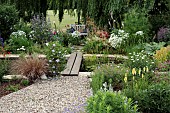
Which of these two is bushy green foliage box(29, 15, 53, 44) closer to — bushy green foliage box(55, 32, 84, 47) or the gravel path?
bushy green foliage box(55, 32, 84, 47)

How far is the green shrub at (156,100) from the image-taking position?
3918 mm

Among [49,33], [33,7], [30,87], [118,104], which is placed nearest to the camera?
[118,104]

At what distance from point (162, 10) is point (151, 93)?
29.9ft

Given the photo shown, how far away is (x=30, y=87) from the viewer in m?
5.48

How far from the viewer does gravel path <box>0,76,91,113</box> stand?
437cm

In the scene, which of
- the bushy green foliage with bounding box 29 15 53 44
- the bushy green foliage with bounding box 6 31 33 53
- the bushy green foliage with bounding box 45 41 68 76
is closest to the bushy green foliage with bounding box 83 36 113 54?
the bushy green foliage with bounding box 29 15 53 44

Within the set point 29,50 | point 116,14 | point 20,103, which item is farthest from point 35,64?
point 116,14

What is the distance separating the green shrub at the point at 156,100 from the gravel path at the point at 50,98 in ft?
2.50

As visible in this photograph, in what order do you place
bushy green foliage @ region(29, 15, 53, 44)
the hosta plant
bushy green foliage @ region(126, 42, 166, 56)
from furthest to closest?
1. bushy green foliage @ region(29, 15, 53, 44)
2. bushy green foliage @ region(126, 42, 166, 56)
3. the hosta plant

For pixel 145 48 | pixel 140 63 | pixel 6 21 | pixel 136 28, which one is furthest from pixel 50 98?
pixel 6 21

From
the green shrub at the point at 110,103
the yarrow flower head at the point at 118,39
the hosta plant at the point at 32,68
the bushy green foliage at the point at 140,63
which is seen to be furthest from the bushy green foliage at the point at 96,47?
the green shrub at the point at 110,103

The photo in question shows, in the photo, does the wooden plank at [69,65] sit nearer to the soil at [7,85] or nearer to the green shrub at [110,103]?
the soil at [7,85]

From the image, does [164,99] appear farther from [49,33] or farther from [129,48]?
[49,33]

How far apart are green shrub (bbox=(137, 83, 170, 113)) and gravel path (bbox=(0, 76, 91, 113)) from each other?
2.50 feet
